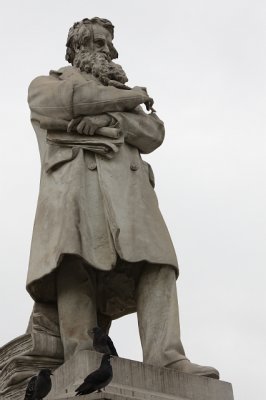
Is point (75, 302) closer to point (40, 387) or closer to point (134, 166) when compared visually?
point (134, 166)

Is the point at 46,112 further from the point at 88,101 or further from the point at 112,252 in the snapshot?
the point at 112,252

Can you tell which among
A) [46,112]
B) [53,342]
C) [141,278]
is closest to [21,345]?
[53,342]

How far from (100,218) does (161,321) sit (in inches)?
44.0

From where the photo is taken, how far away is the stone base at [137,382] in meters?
9.86

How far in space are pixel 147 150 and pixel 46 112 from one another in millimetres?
1112

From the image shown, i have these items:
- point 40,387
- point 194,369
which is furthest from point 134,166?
point 40,387

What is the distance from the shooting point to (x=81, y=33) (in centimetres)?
1227

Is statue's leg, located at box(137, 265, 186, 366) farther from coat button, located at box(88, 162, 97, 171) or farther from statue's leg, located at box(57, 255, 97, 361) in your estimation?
coat button, located at box(88, 162, 97, 171)

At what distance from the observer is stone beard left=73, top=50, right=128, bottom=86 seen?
12070mm

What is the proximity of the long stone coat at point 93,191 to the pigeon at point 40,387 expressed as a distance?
162 centimetres

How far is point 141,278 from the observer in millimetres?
11211

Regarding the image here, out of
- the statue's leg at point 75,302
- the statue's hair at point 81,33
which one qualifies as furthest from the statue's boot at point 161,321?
the statue's hair at point 81,33

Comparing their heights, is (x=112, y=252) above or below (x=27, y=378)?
above

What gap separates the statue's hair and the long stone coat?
16.5 inches
